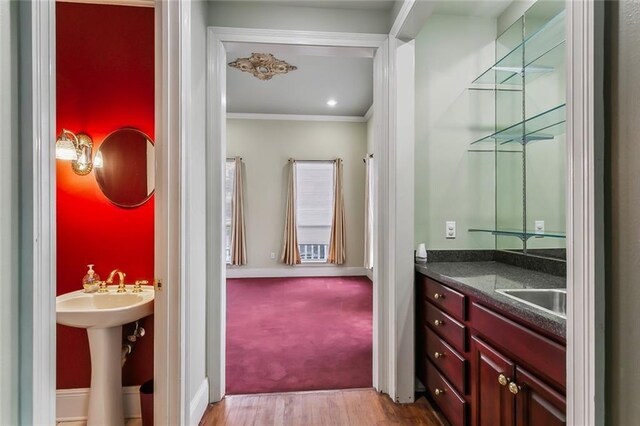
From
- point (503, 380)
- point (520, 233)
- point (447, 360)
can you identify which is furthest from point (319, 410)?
point (520, 233)

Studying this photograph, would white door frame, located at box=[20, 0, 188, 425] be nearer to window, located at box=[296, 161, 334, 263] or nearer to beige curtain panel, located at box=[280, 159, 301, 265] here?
beige curtain panel, located at box=[280, 159, 301, 265]

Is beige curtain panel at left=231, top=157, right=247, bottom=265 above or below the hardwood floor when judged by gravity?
above

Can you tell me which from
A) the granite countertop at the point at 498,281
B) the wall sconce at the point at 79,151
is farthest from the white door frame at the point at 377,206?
the wall sconce at the point at 79,151

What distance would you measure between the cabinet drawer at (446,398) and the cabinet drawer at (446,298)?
417 millimetres

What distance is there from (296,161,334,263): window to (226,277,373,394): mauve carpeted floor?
3.65 ft

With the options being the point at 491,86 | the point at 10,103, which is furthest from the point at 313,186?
the point at 10,103

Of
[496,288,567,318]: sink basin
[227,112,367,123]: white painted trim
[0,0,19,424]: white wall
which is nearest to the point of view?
[0,0,19,424]: white wall

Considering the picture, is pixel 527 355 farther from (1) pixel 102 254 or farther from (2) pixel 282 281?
(2) pixel 282 281

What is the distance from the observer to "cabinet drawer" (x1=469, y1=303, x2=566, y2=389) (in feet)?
3.14

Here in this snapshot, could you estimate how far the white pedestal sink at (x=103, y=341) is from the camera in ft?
5.24

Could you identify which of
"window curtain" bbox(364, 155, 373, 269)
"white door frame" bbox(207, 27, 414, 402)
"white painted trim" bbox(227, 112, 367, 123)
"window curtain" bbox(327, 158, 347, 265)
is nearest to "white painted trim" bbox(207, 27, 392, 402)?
"white door frame" bbox(207, 27, 414, 402)

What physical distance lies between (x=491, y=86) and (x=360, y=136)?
387cm

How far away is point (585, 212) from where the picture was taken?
0.64 m

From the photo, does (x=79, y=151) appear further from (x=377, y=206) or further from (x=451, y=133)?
(x=451, y=133)
